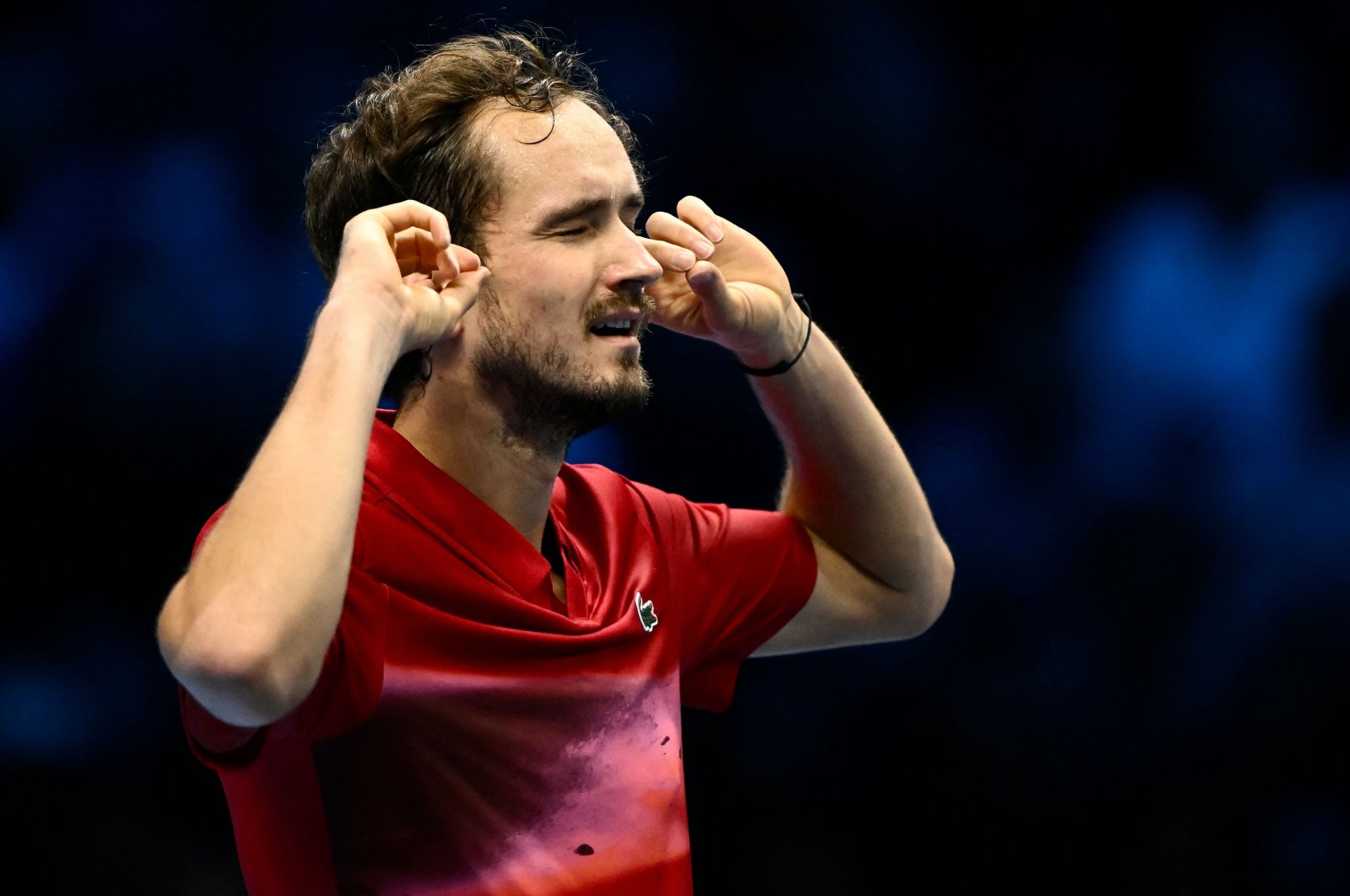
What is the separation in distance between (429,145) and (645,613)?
61 centimetres

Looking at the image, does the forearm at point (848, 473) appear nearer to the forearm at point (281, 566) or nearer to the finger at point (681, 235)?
the finger at point (681, 235)

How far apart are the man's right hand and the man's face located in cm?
9

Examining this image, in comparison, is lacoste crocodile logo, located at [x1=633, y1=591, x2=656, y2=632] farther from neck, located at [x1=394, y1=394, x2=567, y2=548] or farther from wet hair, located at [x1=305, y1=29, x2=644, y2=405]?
wet hair, located at [x1=305, y1=29, x2=644, y2=405]

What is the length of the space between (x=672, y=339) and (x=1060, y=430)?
89 centimetres

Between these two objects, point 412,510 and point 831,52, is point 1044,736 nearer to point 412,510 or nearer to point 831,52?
point 831,52

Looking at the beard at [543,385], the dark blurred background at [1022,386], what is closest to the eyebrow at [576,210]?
the beard at [543,385]

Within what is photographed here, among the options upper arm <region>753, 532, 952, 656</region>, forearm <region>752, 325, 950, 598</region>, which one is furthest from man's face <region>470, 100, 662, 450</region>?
upper arm <region>753, 532, 952, 656</region>

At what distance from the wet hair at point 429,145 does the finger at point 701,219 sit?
0.16 meters

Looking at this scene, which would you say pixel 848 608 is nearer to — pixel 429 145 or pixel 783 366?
pixel 783 366

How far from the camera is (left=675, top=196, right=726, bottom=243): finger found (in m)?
1.80

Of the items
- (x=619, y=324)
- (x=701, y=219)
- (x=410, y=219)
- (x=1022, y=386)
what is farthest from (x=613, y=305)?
(x=1022, y=386)

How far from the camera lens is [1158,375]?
333 cm

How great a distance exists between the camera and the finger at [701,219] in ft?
5.90

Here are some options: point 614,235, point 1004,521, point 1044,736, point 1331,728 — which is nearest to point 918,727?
point 1044,736
